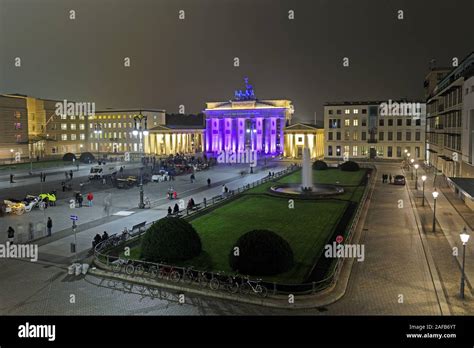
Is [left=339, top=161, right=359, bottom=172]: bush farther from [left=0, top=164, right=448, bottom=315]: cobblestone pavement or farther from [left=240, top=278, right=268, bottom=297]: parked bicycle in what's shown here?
[left=240, top=278, right=268, bottom=297]: parked bicycle

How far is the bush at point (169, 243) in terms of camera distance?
779 inches

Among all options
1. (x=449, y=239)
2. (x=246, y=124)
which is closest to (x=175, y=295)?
(x=449, y=239)

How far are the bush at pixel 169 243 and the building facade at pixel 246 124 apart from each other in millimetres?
90484

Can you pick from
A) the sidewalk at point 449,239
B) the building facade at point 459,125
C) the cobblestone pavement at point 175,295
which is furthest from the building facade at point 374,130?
the cobblestone pavement at point 175,295

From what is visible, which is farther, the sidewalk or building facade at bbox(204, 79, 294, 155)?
building facade at bbox(204, 79, 294, 155)

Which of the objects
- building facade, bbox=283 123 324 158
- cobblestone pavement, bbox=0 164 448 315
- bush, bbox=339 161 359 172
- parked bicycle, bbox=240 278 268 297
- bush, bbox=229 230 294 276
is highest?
building facade, bbox=283 123 324 158

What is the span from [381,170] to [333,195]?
3114cm

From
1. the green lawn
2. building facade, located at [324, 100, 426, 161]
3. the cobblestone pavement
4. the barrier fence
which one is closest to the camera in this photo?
the cobblestone pavement

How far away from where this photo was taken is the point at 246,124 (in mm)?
117125

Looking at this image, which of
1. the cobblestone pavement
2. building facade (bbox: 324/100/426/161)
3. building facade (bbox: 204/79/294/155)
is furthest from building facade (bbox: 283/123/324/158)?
the cobblestone pavement

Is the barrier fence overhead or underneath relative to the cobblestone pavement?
overhead

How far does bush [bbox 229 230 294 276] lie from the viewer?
1795 centimetres

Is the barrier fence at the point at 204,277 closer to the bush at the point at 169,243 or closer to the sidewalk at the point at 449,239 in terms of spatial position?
the bush at the point at 169,243

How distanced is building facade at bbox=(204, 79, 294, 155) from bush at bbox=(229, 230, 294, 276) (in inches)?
3634
